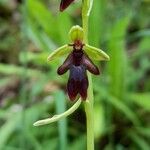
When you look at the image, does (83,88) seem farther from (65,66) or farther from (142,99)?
(142,99)

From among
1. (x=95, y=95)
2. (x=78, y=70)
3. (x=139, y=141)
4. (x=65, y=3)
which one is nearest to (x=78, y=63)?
(x=78, y=70)

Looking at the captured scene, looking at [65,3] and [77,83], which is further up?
[65,3]

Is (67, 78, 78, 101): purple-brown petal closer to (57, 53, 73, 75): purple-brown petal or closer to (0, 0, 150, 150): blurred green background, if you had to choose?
(57, 53, 73, 75): purple-brown petal

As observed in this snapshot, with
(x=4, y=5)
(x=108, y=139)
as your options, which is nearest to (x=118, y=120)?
(x=108, y=139)

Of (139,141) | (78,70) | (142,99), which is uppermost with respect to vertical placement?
(142,99)

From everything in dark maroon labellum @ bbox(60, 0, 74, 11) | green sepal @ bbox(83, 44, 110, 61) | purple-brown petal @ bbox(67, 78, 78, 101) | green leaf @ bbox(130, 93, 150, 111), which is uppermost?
dark maroon labellum @ bbox(60, 0, 74, 11)

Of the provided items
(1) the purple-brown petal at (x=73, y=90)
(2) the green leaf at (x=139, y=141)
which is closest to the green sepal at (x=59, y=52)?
(1) the purple-brown petal at (x=73, y=90)

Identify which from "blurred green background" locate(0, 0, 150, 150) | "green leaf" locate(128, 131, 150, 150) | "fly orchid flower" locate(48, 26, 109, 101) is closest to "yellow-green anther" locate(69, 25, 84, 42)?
"fly orchid flower" locate(48, 26, 109, 101)

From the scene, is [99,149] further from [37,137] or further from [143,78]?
[143,78]
